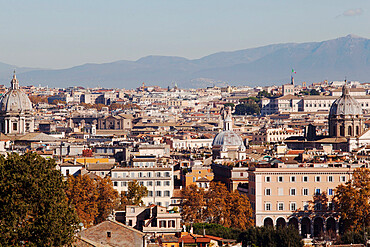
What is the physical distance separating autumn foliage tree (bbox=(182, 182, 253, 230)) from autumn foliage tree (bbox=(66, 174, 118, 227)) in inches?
149

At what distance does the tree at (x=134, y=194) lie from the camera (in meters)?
62.9

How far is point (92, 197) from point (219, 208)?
6227 mm

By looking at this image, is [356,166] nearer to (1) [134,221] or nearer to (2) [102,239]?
(1) [134,221]

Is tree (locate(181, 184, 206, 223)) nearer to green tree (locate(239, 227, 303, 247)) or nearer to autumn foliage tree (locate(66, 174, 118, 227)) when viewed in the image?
autumn foliage tree (locate(66, 174, 118, 227))

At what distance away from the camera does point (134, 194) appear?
211 ft

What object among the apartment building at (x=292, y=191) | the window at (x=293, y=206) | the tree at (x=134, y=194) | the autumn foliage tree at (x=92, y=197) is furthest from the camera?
the window at (x=293, y=206)

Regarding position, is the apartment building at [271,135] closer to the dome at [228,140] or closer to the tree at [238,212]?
the dome at [228,140]

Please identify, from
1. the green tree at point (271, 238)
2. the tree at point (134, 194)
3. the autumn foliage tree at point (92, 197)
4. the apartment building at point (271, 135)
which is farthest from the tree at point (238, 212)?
the apartment building at point (271, 135)

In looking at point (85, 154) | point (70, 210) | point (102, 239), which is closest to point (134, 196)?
point (85, 154)

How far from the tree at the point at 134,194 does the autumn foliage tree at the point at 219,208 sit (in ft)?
7.95

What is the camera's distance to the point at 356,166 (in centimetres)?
6675

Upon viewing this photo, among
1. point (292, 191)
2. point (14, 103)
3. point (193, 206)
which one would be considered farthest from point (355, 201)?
point (14, 103)

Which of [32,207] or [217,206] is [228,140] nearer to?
[217,206]

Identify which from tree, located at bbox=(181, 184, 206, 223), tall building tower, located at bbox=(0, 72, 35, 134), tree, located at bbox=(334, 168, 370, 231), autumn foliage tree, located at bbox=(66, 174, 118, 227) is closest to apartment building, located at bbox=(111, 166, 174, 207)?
tree, located at bbox=(181, 184, 206, 223)
